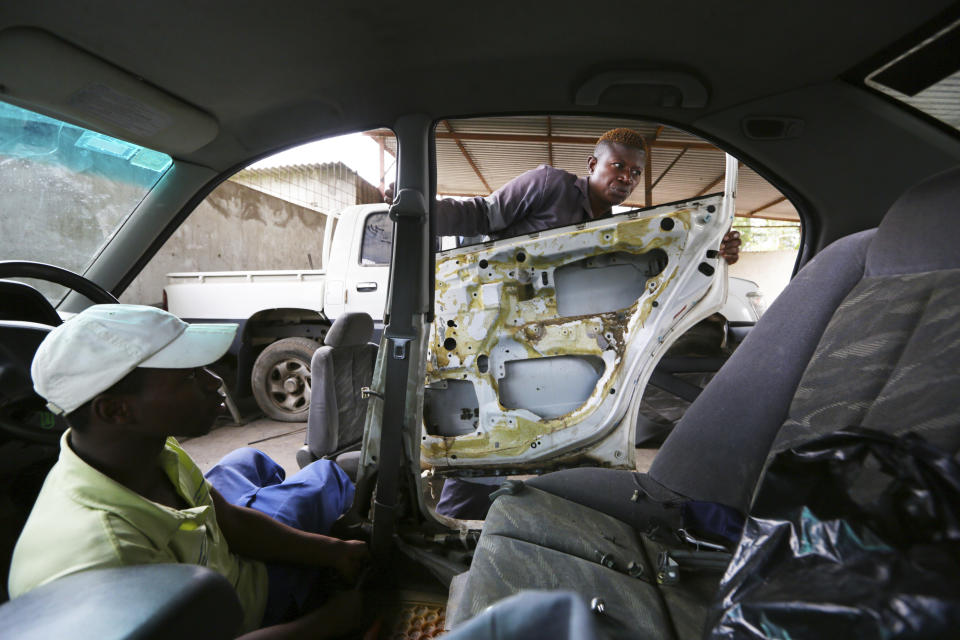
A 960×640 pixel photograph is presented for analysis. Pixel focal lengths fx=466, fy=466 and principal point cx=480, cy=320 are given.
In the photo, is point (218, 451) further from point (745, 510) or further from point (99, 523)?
point (745, 510)

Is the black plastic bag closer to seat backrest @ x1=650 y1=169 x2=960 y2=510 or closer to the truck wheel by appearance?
seat backrest @ x1=650 y1=169 x2=960 y2=510

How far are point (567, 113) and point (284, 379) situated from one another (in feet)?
11.6

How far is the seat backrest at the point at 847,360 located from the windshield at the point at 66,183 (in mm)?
2034

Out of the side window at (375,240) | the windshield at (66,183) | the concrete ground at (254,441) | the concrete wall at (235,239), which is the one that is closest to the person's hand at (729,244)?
the windshield at (66,183)

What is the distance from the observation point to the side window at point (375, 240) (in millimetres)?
3844

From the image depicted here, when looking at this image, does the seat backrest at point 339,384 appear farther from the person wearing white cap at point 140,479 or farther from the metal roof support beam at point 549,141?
the metal roof support beam at point 549,141

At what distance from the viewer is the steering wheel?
1.03 m

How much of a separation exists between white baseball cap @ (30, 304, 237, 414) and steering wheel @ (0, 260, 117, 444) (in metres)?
0.10

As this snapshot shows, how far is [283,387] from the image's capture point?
4.22m

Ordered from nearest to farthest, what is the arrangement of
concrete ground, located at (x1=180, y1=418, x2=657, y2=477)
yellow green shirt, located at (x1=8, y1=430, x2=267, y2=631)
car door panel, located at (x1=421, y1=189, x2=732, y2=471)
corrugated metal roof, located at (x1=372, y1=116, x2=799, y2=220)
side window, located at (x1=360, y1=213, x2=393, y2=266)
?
yellow green shirt, located at (x1=8, y1=430, x2=267, y2=631) < car door panel, located at (x1=421, y1=189, x2=732, y2=471) < concrete ground, located at (x1=180, y1=418, x2=657, y2=477) < side window, located at (x1=360, y1=213, x2=393, y2=266) < corrugated metal roof, located at (x1=372, y1=116, x2=799, y2=220)

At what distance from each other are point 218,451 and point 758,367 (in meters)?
3.67

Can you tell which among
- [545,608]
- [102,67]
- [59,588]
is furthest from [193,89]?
[545,608]

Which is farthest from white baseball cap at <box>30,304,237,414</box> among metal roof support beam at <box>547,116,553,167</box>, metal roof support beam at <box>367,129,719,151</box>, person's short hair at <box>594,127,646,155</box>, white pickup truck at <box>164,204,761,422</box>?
metal roof support beam at <box>367,129,719,151</box>

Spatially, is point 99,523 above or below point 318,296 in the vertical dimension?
below
